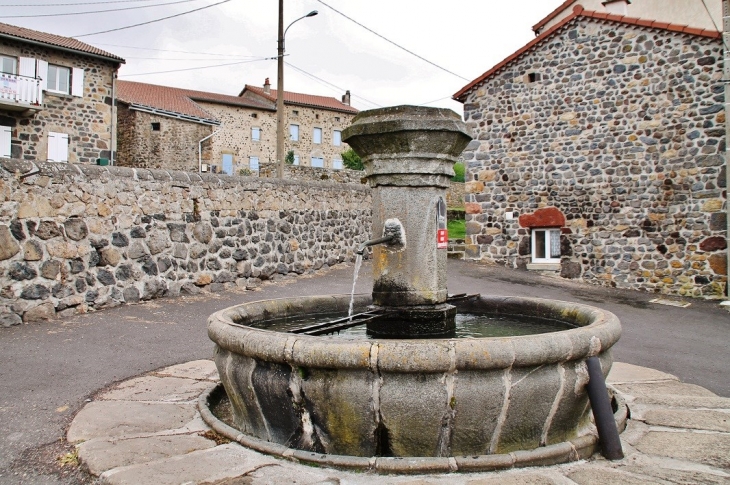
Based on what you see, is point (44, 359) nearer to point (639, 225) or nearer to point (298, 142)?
point (639, 225)

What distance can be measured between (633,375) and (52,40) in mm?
23345

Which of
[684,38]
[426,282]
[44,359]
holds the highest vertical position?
[684,38]

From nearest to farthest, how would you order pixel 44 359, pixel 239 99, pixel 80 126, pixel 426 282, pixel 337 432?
pixel 337 432 → pixel 426 282 → pixel 44 359 → pixel 80 126 → pixel 239 99

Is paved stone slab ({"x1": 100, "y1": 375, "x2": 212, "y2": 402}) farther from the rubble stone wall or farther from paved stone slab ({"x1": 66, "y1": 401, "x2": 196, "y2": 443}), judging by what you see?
the rubble stone wall

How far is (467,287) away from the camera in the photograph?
11570 millimetres

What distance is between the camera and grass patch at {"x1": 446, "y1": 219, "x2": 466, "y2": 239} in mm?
21694

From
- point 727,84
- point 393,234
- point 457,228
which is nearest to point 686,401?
point 393,234

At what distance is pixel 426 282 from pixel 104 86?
22076 millimetres

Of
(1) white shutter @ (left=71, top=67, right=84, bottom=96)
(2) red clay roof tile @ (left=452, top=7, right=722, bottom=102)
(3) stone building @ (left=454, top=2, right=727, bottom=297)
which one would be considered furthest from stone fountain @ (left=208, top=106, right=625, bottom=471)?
(1) white shutter @ (left=71, top=67, right=84, bottom=96)

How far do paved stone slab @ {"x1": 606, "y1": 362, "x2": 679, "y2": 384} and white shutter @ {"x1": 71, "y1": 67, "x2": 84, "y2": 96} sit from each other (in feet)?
72.5

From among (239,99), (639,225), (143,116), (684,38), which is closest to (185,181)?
(639,225)

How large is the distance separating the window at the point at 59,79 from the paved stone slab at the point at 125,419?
816 inches

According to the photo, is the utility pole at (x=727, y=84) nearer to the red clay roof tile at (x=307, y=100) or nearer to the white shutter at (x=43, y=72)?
the white shutter at (x=43, y=72)

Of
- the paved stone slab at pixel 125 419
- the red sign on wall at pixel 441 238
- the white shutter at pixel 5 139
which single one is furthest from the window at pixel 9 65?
the red sign on wall at pixel 441 238
